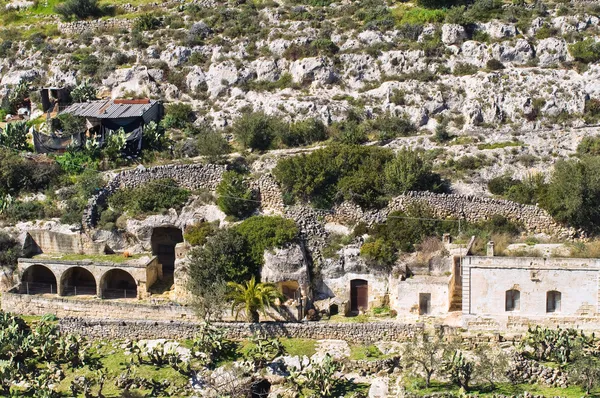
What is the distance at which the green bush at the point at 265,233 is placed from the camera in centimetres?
3791

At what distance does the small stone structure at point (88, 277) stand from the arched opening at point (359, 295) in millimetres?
9243

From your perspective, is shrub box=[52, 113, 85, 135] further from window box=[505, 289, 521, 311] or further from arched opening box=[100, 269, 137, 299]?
window box=[505, 289, 521, 311]

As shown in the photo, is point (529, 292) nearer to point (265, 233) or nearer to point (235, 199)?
point (265, 233)

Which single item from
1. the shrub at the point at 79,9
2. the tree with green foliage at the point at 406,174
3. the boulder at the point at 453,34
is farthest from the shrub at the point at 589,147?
the shrub at the point at 79,9

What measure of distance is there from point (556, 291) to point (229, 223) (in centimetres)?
1492

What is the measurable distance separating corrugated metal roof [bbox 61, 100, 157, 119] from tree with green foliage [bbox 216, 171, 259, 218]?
438 inches

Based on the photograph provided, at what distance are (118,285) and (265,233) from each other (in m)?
7.91

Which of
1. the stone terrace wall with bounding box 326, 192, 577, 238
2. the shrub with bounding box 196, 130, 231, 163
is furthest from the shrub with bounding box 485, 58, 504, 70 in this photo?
the shrub with bounding box 196, 130, 231, 163

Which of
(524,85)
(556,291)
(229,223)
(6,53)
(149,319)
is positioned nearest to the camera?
(556,291)

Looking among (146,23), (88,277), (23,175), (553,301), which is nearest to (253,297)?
(88,277)

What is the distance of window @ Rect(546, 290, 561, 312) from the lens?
112 ft

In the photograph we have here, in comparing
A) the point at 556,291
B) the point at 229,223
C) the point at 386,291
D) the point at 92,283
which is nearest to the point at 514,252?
the point at 556,291

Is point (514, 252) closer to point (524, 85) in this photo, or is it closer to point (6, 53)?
point (524, 85)

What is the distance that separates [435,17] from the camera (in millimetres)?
56000
